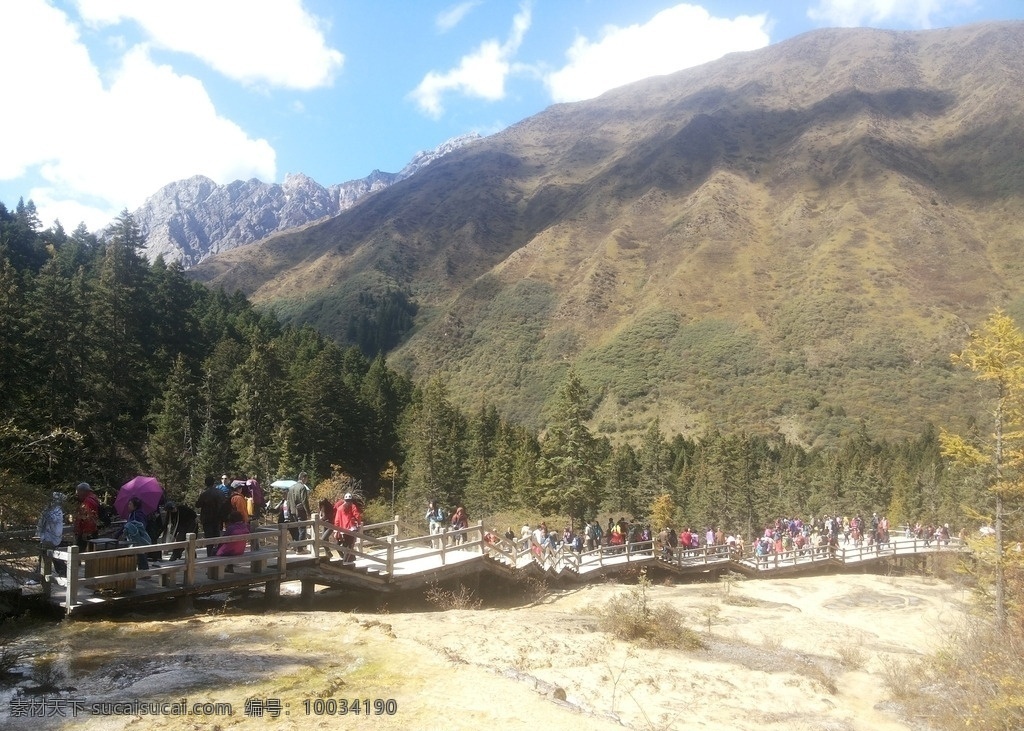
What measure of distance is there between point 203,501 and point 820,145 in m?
218

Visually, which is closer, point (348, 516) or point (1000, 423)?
point (348, 516)

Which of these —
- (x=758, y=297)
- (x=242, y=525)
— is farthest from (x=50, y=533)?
(x=758, y=297)

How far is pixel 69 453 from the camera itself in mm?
31328

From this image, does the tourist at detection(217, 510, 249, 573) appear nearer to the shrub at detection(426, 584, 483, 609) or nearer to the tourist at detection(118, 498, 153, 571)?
the tourist at detection(118, 498, 153, 571)

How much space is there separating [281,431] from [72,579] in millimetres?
35811

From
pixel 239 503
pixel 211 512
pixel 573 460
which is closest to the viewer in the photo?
pixel 211 512

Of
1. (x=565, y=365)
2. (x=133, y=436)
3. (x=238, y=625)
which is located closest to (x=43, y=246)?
(x=133, y=436)

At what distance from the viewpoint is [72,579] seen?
392 inches

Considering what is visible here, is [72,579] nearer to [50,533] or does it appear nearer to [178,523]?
[50,533]

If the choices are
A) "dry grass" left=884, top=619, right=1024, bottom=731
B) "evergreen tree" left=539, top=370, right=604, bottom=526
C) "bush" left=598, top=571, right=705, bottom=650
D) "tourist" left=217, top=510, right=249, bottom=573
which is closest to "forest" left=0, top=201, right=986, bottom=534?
"evergreen tree" left=539, top=370, right=604, bottom=526

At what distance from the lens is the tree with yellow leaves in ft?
60.2

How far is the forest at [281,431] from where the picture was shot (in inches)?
1382

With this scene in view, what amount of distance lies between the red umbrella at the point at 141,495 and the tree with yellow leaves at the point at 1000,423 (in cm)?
2034

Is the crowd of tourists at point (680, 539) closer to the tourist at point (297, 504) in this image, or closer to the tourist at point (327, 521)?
the tourist at point (327, 521)
